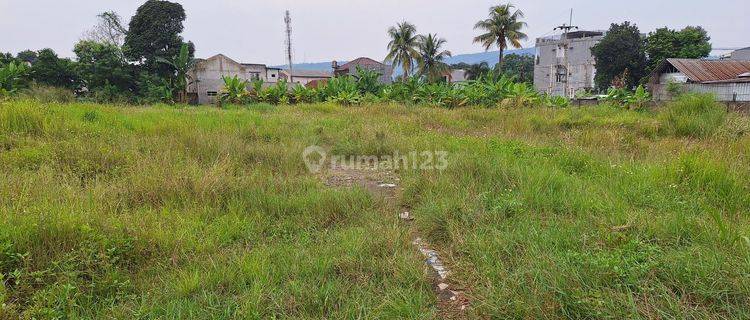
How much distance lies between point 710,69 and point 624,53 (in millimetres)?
7917

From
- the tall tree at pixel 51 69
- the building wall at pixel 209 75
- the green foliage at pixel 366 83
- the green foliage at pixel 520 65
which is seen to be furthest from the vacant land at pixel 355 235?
the green foliage at pixel 520 65

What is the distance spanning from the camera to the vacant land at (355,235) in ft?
6.11

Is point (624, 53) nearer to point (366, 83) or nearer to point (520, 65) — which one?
point (366, 83)

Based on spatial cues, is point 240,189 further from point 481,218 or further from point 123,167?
point 481,218

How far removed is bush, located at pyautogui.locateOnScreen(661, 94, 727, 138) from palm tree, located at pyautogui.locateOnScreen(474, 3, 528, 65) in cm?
1934

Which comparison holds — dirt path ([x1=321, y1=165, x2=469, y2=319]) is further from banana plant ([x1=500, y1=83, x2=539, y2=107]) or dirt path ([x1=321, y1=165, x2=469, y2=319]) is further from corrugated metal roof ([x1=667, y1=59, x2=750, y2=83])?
corrugated metal roof ([x1=667, y1=59, x2=750, y2=83])

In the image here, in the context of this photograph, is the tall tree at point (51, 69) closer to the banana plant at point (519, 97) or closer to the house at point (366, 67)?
the house at point (366, 67)

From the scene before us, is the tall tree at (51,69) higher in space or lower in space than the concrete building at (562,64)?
lower

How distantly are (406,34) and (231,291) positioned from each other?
2896 cm

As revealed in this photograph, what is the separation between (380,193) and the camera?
154 inches

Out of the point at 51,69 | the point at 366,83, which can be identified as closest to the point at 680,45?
the point at 366,83

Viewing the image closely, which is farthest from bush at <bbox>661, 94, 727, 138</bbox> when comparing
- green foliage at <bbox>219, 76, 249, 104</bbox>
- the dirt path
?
green foliage at <bbox>219, 76, 249, 104</bbox>

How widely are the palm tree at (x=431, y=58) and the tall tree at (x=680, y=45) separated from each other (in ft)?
47.3

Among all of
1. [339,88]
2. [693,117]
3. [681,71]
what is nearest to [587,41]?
[681,71]
